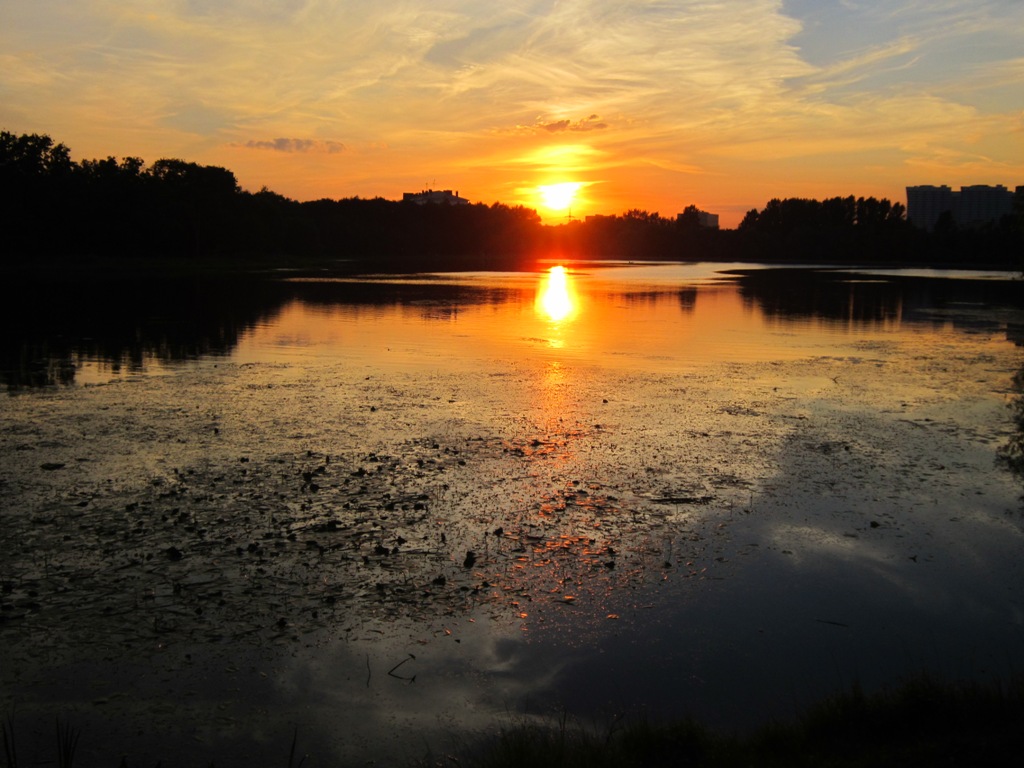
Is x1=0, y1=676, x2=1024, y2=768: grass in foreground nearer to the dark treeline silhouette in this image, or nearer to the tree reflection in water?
the tree reflection in water

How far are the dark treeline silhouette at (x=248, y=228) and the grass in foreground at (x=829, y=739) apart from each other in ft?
123

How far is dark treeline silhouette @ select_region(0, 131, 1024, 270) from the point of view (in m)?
91.7

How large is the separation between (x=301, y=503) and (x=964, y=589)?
836 centimetres

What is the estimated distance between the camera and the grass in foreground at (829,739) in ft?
18.9

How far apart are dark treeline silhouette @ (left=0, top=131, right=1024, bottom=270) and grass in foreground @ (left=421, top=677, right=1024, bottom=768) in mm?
37539

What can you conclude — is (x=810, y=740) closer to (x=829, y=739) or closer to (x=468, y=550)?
(x=829, y=739)

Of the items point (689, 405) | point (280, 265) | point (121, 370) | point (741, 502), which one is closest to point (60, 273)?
point (280, 265)

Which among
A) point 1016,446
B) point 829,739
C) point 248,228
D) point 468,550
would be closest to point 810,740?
point 829,739

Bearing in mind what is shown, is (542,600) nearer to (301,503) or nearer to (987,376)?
(301,503)

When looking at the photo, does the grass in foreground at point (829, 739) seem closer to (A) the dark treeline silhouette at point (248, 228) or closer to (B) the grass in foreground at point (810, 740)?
(B) the grass in foreground at point (810, 740)

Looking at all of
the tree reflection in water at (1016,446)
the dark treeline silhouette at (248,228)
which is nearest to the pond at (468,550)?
the tree reflection in water at (1016,446)

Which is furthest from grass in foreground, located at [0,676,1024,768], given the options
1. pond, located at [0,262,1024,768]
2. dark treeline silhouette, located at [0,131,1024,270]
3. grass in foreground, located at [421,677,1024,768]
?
dark treeline silhouette, located at [0,131,1024,270]

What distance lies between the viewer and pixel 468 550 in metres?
10.1

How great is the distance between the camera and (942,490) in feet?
42.3
